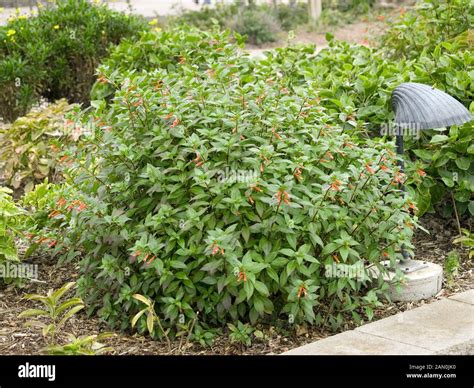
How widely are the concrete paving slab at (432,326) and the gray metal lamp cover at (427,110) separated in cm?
105

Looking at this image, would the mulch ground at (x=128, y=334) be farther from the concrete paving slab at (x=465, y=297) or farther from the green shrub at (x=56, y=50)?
the green shrub at (x=56, y=50)

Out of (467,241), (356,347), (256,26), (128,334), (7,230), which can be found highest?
(256,26)

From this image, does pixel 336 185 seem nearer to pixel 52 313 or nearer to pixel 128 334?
pixel 128 334

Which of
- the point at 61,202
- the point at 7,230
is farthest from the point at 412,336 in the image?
the point at 7,230

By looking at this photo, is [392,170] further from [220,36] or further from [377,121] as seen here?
[220,36]

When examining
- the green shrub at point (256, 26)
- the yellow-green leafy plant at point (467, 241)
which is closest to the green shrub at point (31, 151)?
the yellow-green leafy plant at point (467, 241)

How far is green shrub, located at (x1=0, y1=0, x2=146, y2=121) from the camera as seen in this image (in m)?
9.04

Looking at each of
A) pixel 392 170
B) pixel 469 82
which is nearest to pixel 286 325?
pixel 392 170

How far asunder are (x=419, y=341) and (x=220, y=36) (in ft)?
12.1

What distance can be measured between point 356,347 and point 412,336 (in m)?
0.34

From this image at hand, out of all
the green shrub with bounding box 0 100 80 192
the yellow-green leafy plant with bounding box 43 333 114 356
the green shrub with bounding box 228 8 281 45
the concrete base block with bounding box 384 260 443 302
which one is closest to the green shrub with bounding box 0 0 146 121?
the green shrub with bounding box 0 100 80 192

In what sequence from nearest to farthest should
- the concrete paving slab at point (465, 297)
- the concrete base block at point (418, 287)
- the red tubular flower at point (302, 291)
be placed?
the red tubular flower at point (302, 291) < the concrete paving slab at point (465, 297) < the concrete base block at point (418, 287)

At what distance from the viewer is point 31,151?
779cm

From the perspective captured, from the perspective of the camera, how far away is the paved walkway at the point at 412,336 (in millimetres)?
4445
